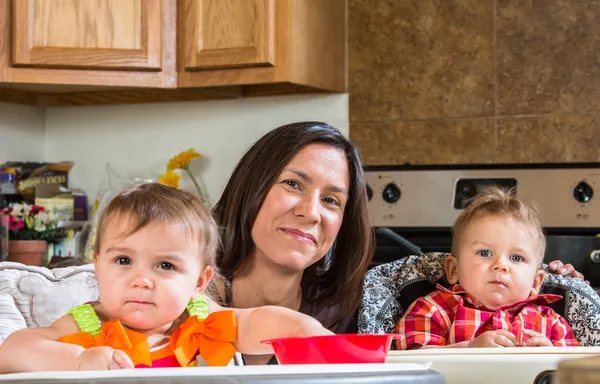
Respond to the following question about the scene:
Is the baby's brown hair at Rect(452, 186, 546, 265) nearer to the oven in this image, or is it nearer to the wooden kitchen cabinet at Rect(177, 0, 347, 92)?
the oven

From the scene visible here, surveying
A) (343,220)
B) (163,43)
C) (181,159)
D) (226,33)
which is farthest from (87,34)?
(343,220)

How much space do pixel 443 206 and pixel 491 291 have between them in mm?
1193

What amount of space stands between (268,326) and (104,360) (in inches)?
10.5

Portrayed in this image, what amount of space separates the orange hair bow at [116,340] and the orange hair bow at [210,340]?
66mm

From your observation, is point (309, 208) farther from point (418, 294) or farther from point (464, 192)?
point (464, 192)

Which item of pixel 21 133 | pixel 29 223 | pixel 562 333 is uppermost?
pixel 21 133

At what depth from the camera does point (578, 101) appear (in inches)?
106

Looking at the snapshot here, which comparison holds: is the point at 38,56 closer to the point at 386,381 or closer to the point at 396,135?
the point at 396,135

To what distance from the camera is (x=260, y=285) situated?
1642 millimetres

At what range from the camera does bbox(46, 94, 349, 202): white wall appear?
3052mm

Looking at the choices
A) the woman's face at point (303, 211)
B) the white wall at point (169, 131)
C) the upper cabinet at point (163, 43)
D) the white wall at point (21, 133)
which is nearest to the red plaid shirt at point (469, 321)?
the woman's face at point (303, 211)

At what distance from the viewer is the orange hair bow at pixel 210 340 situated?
122cm

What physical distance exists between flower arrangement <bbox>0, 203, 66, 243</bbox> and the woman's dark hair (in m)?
1.33

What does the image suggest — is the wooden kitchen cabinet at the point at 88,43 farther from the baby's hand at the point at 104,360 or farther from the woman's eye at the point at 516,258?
the baby's hand at the point at 104,360
